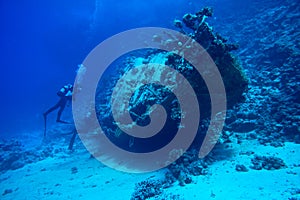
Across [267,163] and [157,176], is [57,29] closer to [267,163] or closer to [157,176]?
[157,176]

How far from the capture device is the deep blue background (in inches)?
1041

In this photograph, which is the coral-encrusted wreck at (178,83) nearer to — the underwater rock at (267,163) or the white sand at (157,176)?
the white sand at (157,176)

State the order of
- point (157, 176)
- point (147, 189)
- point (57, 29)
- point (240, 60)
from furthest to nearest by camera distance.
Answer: point (57, 29) → point (240, 60) → point (157, 176) → point (147, 189)

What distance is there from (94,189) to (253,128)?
5.58 meters

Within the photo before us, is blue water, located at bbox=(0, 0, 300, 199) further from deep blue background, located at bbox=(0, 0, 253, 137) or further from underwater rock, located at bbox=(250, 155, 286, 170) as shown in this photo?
deep blue background, located at bbox=(0, 0, 253, 137)

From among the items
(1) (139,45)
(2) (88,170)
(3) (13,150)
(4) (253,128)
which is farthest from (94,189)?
(1) (139,45)

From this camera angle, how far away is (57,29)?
3825 centimetres

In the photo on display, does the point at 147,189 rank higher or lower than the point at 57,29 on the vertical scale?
lower

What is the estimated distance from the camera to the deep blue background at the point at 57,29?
86.7ft

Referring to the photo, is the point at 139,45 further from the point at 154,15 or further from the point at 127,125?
the point at 127,125

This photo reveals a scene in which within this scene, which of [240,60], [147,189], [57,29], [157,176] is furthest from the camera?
[57,29]

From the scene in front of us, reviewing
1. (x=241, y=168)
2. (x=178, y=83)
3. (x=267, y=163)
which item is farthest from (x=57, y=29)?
(x=267, y=163)

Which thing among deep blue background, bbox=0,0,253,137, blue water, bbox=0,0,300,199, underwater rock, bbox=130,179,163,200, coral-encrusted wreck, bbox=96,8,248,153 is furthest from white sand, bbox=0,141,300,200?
deep blue background, bbox=0,0,253,137

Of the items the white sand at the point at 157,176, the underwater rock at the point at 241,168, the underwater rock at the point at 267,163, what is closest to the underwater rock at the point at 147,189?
the white sand at the point at 157,176
